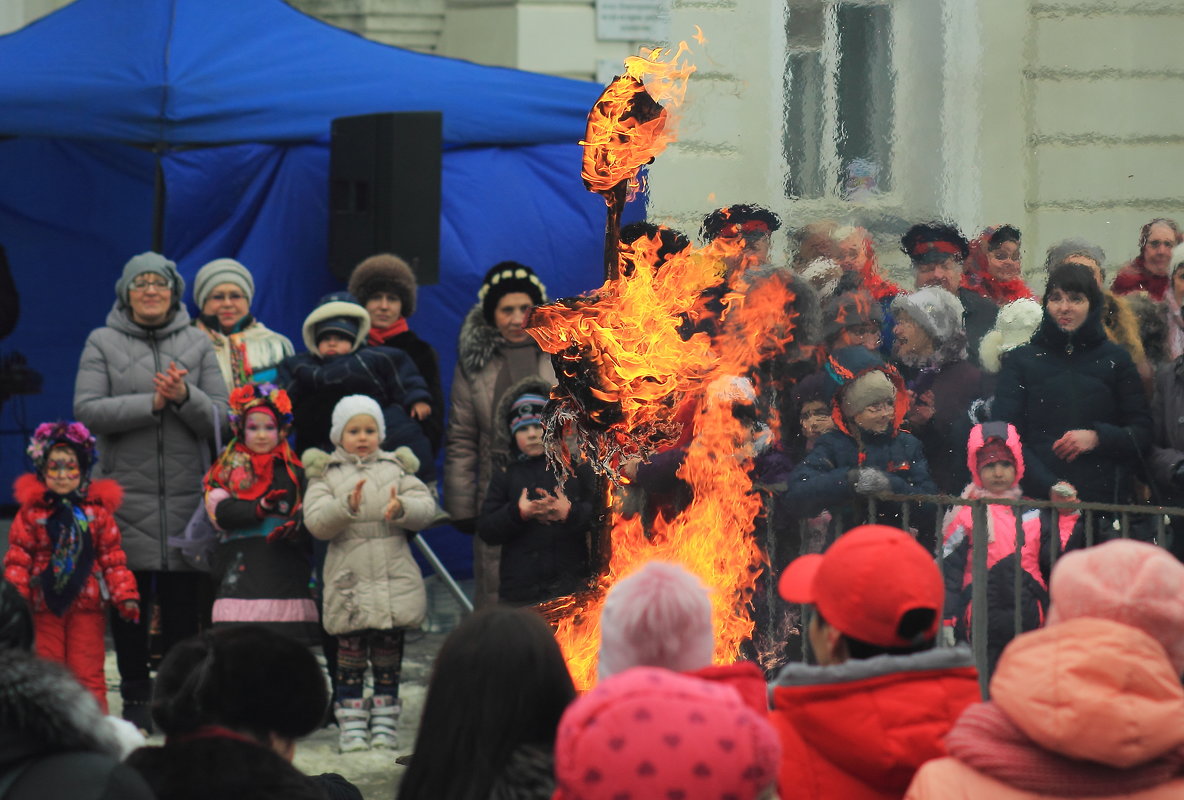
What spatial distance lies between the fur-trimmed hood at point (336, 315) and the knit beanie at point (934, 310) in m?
2.54

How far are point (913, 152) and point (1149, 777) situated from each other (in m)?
4.18

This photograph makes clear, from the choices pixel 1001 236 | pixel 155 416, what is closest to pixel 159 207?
pixel 155 416

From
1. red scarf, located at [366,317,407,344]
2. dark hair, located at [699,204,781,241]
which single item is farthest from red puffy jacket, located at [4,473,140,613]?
dark hair, located at [699,204,781,241]

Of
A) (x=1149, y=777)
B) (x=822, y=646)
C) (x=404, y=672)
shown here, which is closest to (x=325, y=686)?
(x=822, y=646)

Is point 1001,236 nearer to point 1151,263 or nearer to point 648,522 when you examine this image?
point 1151,263

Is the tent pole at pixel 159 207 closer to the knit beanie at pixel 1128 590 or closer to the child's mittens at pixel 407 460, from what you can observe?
the child's mittens at pixel 407 460

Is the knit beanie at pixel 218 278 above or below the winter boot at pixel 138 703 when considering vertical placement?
above

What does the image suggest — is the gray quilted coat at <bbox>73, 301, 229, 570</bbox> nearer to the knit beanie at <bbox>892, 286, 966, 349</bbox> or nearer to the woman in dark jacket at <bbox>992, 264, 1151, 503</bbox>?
the knit beanie at <bbox>892, 286, 966, 349</bbox>

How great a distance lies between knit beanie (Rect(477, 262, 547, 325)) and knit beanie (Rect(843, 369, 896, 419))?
2222mm

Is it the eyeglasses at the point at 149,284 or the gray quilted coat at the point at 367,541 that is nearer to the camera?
the gray quilted coat at the point at 367,541

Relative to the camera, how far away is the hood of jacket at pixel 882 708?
3.18 meters

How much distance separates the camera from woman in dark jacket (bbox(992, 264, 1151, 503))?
6012mm

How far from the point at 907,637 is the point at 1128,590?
465 millimetres

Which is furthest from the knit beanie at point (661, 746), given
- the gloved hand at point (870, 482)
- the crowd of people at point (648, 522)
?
the gloved hand at point (870, 482)
